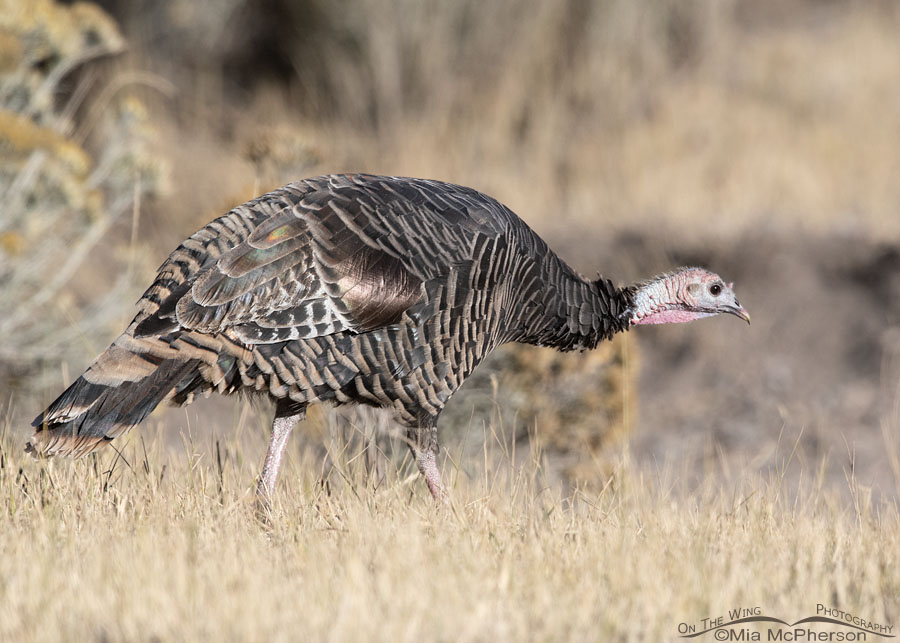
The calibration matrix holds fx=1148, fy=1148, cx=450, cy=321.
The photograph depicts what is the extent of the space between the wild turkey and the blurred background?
3.58 metres

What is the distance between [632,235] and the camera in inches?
391

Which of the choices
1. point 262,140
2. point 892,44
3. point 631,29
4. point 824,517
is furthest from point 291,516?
point 892,44

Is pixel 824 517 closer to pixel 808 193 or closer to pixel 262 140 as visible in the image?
pixel 262 140

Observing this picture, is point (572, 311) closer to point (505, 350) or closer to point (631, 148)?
point (505, 350)

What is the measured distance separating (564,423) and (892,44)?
28.8ft

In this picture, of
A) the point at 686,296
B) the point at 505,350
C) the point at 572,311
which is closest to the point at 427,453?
the point at 572,311

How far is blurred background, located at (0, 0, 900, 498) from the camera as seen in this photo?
9188mm

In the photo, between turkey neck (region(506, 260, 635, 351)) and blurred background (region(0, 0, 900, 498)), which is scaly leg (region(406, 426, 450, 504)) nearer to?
turkey neck (region(506, 260, 635, 351))

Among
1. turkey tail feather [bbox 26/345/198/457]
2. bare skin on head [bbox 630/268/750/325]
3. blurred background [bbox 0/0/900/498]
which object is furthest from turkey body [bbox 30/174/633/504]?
blurred background [bbox 0/0/900/498]

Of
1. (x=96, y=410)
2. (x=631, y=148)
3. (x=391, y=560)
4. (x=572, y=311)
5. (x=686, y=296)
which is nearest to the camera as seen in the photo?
(x=391, y=560)

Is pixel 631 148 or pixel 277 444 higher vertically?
pixel 631 148

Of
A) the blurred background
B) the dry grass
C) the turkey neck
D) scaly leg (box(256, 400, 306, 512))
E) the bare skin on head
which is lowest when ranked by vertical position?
the dry grass

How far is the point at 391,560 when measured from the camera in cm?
319

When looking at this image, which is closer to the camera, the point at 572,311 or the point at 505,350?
the point at 572,311
